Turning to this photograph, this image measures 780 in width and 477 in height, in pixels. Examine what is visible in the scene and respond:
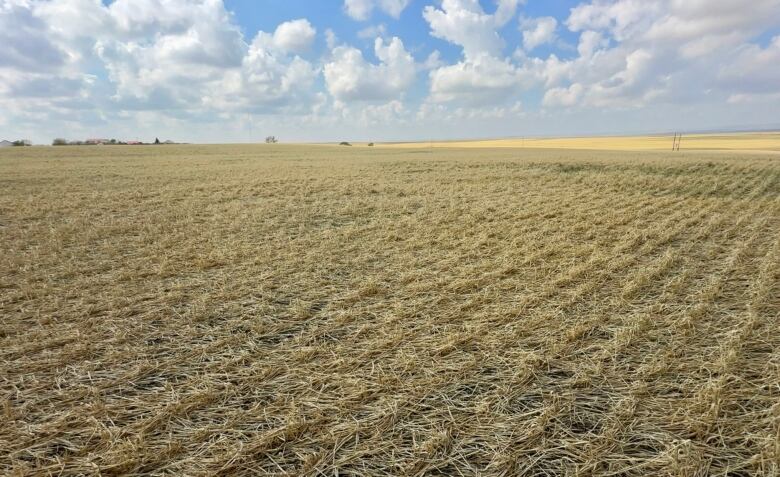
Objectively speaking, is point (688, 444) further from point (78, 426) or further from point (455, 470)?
point (78, 426)

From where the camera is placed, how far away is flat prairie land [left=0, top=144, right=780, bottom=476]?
2.97 meters

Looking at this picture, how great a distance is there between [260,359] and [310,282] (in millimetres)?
2327

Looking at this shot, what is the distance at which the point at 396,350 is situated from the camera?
436 cm

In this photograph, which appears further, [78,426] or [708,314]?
[708,314]

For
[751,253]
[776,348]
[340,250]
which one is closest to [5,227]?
[340,250]

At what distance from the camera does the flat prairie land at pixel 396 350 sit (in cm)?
297

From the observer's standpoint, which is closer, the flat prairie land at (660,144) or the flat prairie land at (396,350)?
the flat prairie land at (396,350)

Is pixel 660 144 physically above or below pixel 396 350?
above

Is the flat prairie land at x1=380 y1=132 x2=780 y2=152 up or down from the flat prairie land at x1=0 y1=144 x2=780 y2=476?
up

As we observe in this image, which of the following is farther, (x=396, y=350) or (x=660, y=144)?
(x=660, y=144)

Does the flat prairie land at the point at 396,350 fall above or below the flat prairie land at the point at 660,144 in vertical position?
below

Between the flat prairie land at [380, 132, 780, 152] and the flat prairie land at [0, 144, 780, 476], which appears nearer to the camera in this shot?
the flat prairie land at [0, 144, 780, 476]

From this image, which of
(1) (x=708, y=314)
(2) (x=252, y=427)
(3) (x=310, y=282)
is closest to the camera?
(2) (x=252, y=427)

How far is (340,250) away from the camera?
27.1ft
